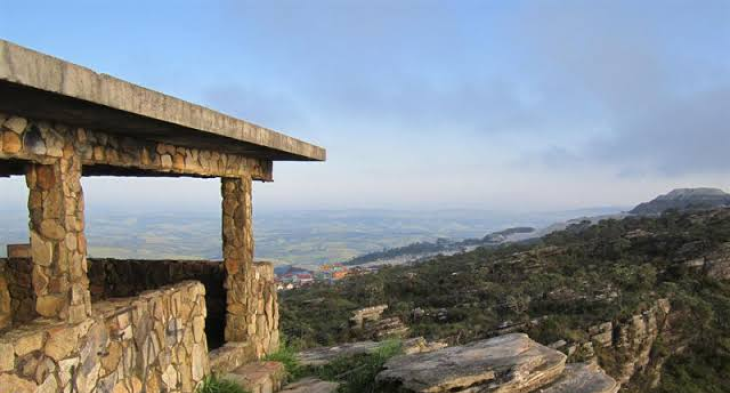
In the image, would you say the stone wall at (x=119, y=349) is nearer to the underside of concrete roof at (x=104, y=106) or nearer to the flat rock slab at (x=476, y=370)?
the underside of concrete roof at (x=104, y=106)

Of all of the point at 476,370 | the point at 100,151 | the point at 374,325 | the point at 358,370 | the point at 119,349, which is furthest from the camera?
the point at 374,325

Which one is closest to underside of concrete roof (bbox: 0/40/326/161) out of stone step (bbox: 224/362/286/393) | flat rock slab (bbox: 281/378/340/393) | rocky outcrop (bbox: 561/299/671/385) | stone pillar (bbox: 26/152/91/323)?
stone pillar (bbox: 26/152/91/323)

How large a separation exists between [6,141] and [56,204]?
576 mm

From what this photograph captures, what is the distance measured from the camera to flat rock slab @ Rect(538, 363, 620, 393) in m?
5.67

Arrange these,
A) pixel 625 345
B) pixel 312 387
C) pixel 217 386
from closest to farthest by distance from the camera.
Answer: pixel 217 386
pixel 312 387
pixel 625 345

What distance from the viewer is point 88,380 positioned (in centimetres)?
375

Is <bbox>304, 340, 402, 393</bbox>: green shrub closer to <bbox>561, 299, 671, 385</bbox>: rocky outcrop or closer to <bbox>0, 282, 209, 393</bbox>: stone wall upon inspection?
<bbox>0, 282, 209, 393</bbox>: stone wall

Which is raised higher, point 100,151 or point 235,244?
point 100,151

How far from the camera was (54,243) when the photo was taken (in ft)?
12.4

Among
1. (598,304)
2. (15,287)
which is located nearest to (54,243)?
(15,287)

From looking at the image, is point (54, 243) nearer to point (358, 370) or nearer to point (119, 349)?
point (119, 349)

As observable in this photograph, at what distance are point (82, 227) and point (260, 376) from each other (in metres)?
2.86

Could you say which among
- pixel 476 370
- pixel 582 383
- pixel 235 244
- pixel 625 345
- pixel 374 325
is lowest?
pixel 625 345

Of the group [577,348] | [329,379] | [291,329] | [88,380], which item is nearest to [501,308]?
[577,348]
